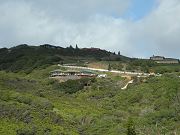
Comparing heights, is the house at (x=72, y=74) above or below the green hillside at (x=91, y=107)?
above

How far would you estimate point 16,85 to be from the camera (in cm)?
14250

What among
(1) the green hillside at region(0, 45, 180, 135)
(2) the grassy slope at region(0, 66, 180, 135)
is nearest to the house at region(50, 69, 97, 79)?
(1) the green hillside at region(0, 45, 180, 135)

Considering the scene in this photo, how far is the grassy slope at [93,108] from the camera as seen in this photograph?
107m

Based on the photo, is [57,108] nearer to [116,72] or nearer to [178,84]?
[178,84]


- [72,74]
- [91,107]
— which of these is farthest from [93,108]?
[72,74]

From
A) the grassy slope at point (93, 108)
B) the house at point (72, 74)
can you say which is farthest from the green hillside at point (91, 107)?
the house at point (72, 74)

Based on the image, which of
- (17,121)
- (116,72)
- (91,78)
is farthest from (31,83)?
(17,121)

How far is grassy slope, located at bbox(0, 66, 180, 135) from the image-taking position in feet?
350

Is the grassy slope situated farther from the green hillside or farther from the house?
the house

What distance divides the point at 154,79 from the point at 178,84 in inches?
498

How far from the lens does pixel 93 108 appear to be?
12925 centimetres

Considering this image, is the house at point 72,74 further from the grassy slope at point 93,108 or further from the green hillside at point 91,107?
the grassy slope at point 93,108

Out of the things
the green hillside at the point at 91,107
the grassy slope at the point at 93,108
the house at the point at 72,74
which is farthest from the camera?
the house at the point at 72,74

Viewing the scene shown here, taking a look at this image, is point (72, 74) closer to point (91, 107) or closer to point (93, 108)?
point (91, 107)
